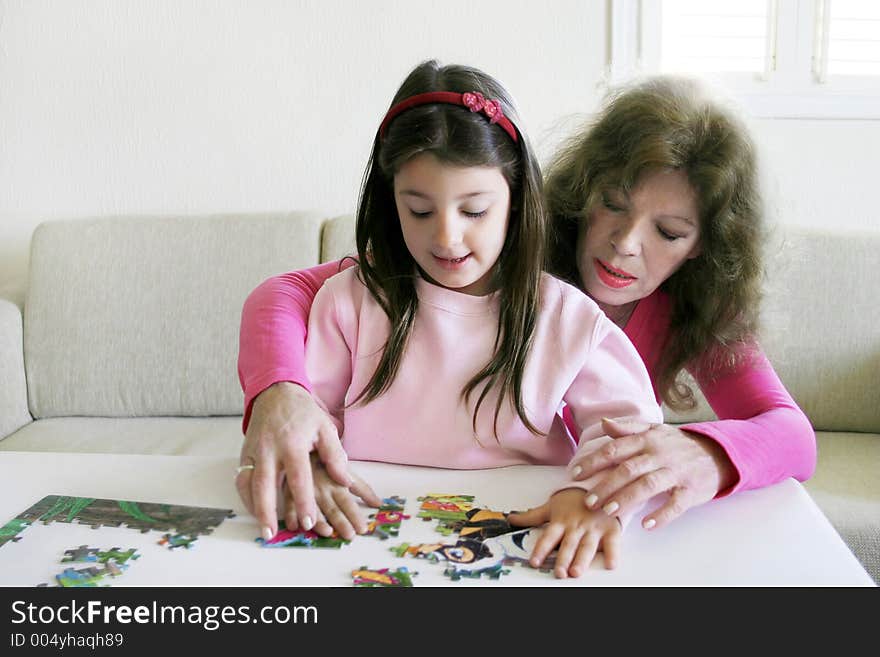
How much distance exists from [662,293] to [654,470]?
0.63 metres

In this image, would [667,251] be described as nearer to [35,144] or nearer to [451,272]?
[451,272]

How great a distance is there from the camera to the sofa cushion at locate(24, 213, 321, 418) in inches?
103

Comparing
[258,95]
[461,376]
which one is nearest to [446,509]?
[461,376]

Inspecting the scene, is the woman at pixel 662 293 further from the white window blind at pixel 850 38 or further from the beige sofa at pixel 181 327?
the white window blind at pixel 850 38

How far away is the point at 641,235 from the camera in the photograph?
143cm

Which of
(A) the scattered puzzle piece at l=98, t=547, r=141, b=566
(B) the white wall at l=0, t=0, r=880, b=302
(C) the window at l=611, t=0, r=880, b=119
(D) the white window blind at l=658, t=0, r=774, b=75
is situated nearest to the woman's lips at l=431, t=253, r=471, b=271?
(A) the scattered puzzle piece at l=98, t=547, r=141, b=566

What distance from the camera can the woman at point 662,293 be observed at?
44.6 inches

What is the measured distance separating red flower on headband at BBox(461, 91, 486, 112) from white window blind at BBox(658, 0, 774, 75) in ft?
6.14

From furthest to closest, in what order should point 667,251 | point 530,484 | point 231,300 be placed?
point 231,300 → point 667,251 → point 530,484

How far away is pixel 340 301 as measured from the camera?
1.38 m

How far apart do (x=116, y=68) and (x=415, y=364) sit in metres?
2.13

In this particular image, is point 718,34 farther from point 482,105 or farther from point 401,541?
point 401,541
